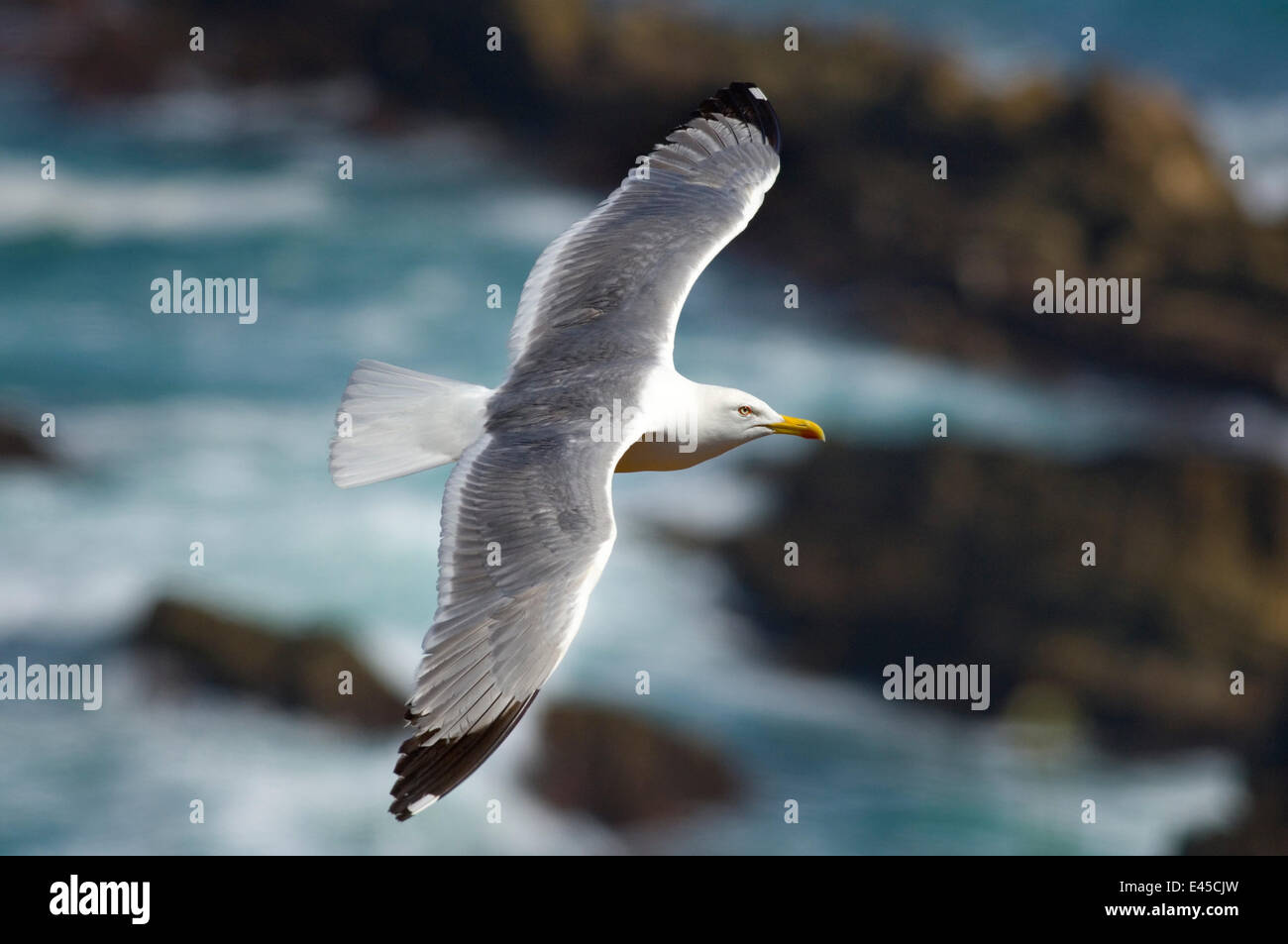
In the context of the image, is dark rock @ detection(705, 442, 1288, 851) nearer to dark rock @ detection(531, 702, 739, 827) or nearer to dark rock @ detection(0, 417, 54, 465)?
dark rock @ detection(531, 702, 739, 827)

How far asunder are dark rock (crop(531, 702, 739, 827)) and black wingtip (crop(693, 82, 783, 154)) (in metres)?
6.95

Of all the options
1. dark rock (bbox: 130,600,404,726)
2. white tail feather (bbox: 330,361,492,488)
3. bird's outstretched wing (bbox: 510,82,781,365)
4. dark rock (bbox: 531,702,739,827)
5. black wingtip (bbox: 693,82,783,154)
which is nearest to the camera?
white tail feather (bbox: 330,361,492,488)

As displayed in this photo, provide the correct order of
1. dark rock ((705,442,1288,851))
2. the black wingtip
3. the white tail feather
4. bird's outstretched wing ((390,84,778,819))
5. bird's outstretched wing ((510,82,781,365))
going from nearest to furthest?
bird's outstretched wing ((390,84,778,819)) → the white tail feather → bird's outstretched wing ((510,82,781,365)) → the black wingtip → dark rock ((705,442,1288,851))

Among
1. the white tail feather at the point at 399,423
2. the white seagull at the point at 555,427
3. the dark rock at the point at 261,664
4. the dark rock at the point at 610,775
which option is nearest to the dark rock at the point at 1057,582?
the dark rock at the point at 610,775

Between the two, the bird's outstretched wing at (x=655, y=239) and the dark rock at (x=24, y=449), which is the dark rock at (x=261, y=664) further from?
the bird's outstretched wing at (x=655, y=239)

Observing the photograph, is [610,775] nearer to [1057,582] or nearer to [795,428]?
[1057,582]

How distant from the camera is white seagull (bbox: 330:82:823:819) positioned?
2.01 metres

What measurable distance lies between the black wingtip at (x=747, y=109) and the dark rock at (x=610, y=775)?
273 inches

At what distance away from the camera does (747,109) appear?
3104mm

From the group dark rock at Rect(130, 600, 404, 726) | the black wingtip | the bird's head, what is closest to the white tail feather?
the bird's head

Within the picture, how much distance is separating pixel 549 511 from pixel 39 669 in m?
11.4

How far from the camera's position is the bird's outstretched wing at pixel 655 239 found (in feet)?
8.70

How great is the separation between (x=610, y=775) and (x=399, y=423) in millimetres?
8284

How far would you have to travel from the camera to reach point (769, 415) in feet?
8.64
